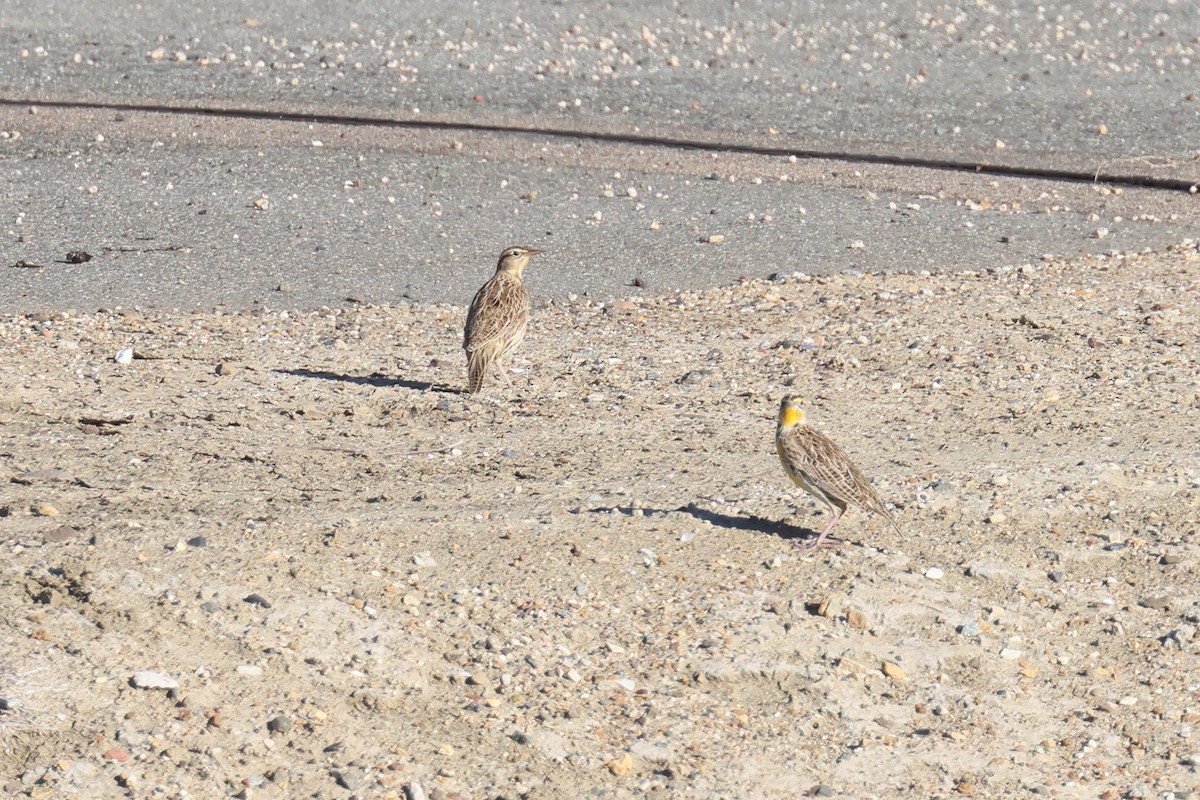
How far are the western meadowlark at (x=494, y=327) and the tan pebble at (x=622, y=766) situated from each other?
4.54 m

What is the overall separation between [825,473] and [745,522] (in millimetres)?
685

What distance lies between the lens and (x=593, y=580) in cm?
761

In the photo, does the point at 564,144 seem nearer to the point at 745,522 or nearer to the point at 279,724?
the point at 745,522

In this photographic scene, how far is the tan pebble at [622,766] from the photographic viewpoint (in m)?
6.35

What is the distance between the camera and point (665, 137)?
63.7 ft

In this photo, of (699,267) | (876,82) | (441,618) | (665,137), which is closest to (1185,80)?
(876,82)

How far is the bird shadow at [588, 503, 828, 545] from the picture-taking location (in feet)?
27.0

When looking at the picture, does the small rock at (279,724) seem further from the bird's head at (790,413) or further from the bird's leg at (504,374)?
the bird's leg at (504,374)

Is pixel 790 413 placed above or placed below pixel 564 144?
above

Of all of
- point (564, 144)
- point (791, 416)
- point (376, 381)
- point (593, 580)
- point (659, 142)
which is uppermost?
point (791, 416)

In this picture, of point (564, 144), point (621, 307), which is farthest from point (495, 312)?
point (564, 144)

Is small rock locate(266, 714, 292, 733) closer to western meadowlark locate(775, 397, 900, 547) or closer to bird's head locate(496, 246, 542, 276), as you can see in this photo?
western meadowlark locate(775, 397, 900, 547)

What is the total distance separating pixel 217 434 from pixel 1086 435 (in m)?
4.99

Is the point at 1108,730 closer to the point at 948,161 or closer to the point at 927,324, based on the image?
the point at 927,324
